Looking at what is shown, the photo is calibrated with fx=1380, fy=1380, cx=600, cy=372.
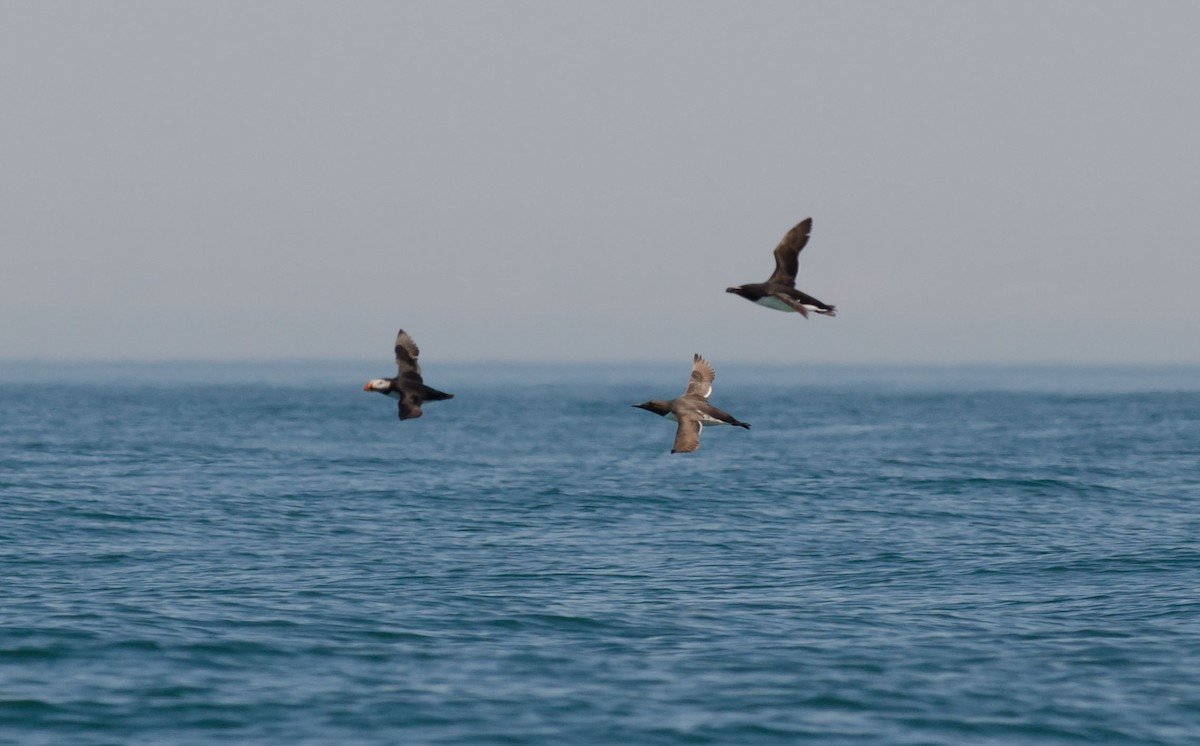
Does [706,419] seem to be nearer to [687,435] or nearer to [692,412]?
[692,412]

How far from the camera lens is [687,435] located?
22.7 meters

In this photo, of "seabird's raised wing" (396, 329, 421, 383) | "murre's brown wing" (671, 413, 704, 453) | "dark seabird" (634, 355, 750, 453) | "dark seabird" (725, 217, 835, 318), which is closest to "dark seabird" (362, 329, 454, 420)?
"seabird's raised wing" (396, 329, 421, 383)

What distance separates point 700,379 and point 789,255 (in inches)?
124

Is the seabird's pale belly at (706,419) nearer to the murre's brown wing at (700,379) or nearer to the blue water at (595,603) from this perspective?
the murre's brown wing at (700,379)

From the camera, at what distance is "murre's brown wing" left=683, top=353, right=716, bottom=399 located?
1024 inches

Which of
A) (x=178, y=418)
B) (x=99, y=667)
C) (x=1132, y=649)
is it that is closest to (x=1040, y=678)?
(x=1132, y=649)

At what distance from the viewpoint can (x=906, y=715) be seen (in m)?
19.2

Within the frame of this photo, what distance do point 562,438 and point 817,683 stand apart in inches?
2470

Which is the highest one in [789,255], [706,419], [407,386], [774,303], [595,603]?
[789,255]

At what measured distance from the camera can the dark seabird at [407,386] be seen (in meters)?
24.8

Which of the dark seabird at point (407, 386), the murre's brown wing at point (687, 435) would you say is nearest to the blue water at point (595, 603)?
the murre's brown wing at point (687, 435)

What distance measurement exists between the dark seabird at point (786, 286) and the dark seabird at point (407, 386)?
18.9 feet

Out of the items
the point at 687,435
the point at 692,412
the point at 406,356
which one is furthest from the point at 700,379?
the point at 406,356

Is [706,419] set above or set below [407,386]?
below
